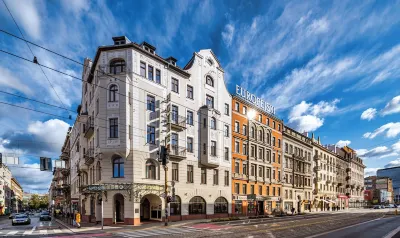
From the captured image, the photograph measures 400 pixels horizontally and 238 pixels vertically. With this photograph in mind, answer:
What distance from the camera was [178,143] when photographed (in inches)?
1427

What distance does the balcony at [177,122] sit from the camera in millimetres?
34759

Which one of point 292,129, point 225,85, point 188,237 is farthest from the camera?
point 292,129

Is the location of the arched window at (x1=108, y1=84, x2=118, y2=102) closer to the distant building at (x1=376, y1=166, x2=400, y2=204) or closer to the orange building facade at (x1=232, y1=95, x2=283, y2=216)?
the orange building facade at (x1=232, y1=95, x2=283, y2=216)

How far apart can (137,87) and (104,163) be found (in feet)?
29.0

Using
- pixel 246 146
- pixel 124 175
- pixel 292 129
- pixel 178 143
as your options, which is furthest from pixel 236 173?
pixel 292 129

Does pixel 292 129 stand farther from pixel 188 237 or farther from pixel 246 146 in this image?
pixel 188 237

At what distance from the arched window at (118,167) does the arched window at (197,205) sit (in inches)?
422

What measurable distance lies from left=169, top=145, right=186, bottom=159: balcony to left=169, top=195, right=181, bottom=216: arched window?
4954 millimetres

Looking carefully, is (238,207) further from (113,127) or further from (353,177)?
(353,177)

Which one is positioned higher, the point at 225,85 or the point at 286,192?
the point at 225,85

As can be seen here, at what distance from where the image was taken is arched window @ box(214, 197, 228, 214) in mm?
41031

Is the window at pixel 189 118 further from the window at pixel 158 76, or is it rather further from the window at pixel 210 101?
the window at pixel 158 76

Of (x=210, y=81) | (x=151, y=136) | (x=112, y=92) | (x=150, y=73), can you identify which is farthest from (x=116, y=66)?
(x=210, y=81)

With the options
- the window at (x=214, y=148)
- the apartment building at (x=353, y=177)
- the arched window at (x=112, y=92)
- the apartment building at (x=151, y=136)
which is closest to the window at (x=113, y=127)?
the apartment building at (x=151, y=136)
